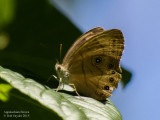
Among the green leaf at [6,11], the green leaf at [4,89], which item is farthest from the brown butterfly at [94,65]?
the green leaf at [4,89]

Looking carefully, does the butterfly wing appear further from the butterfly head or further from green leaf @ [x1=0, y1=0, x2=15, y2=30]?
green leaf @ [x1=0, y1=0, x2=15, y2=30]

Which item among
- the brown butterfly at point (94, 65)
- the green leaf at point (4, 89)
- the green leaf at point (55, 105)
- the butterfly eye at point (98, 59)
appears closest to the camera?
the green leaf at point (55, 105)

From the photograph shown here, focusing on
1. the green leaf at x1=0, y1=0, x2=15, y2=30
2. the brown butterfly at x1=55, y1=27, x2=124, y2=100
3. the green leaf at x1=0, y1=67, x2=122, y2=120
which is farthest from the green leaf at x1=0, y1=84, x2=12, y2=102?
the green leaf at x1=0, y1=0, x2=15, y2=30

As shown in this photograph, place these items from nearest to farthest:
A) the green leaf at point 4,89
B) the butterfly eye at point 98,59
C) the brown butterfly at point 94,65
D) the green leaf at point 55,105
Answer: the green leaf at point 55,105, the green leaf at point 4,89, the brown butterfly at point 94,65, the butterfly eye at point 98,59

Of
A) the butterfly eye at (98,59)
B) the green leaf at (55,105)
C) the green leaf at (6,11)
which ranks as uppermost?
the green leaf at (6,11)

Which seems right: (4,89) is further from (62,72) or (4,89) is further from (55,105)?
(62,72)

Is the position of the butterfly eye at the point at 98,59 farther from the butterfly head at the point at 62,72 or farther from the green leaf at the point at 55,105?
the green leaf at the point at 55,105

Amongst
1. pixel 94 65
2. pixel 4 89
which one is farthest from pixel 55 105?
pixel 94 65

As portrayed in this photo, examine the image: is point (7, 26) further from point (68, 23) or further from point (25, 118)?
point (25, 118)
